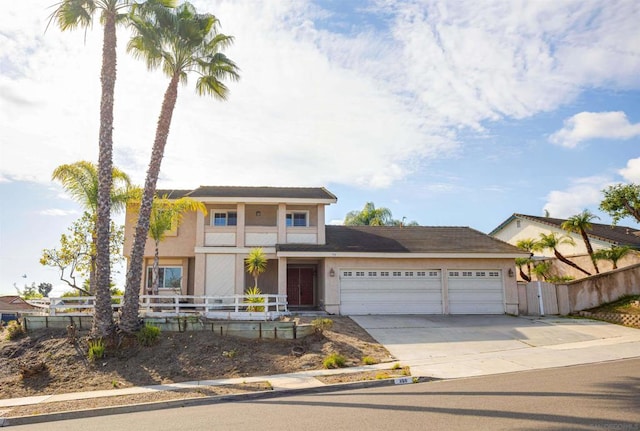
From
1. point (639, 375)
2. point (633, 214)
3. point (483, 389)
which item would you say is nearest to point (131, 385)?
point (483, 389)

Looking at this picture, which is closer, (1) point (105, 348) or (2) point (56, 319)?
(1) point (105, 348)

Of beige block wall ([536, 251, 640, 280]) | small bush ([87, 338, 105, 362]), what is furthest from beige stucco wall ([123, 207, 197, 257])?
beige block wall ([536, 251, 640, 280])

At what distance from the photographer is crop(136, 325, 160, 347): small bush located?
1346 centimetres

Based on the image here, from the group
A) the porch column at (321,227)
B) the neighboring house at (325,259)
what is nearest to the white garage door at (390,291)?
the neighboring house at (325,259)

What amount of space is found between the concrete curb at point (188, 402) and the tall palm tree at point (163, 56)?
5025 mm

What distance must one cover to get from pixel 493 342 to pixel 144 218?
477 inches

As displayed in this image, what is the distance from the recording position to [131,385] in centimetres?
1109

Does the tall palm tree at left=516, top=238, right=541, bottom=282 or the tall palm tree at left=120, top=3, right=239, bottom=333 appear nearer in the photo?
the tall palm tree at left=120, top=3, right=239, bottom=333

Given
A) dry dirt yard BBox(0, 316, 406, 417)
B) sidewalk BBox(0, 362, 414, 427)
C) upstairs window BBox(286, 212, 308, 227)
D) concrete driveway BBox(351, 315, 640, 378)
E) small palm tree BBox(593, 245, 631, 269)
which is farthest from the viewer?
small palm tree BBox(593, 245, 631, 269)

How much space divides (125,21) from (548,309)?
21150mm

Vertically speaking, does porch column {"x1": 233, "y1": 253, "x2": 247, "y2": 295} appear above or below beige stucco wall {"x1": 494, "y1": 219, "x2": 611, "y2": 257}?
below

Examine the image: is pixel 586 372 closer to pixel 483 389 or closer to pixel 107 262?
pixel 483 389

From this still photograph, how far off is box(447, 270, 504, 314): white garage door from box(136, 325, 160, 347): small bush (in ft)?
43.4

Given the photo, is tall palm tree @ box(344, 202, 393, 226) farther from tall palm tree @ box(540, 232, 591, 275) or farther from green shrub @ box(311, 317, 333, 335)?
green shrub @ box(311, 317, 333, 335)
